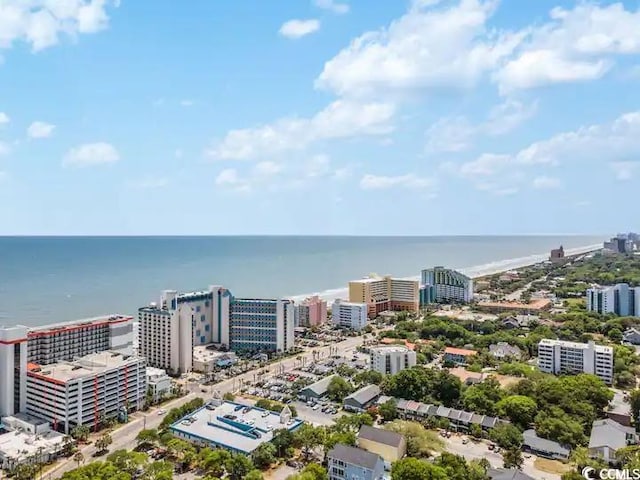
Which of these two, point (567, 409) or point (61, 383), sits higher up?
point (61, 383)

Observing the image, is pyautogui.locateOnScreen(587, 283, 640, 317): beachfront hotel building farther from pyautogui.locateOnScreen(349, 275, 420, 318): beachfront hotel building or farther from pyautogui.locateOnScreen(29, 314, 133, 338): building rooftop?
pyautogui.locateOnScreen(29, 314, 133, 338): building rooftop

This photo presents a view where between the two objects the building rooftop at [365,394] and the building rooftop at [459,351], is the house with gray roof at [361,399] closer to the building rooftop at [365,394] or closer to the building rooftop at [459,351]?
the building rooftop at [365,394]

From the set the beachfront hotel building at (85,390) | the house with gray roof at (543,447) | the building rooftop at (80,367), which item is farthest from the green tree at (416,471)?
the building rooftop at (80,367)

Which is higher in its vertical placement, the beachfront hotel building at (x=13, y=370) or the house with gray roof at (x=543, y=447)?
the beachfront hotel building at (x=13, y=370)

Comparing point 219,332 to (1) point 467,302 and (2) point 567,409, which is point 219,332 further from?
(1) point 467,302

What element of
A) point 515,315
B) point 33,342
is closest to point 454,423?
point 33,342

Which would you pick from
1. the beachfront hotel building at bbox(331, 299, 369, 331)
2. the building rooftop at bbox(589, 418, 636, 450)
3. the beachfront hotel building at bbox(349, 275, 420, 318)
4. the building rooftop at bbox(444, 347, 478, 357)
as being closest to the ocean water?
the beachfront hotel building at bbox(349, 275, 420, 318)

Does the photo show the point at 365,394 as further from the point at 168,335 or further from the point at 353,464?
the point at 168,335
